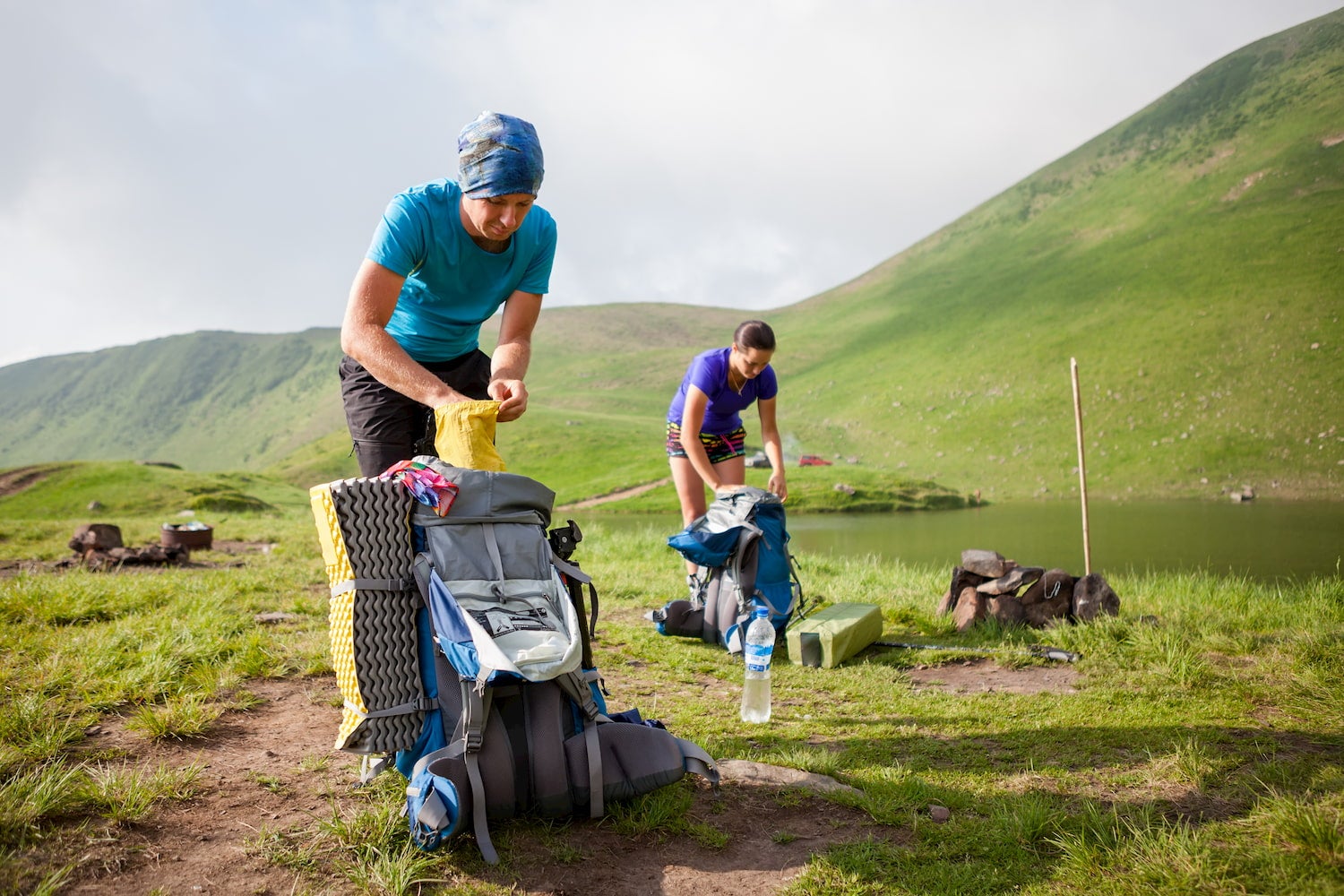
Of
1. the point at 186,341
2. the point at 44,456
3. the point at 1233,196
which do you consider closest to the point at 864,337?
the point at 1233,196

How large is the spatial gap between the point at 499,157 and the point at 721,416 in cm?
407

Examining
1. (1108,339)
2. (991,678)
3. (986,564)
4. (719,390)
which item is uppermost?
(1108,339)

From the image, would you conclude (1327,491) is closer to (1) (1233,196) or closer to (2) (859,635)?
(2) (859,635)

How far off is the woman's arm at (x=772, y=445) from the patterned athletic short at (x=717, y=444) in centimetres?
22

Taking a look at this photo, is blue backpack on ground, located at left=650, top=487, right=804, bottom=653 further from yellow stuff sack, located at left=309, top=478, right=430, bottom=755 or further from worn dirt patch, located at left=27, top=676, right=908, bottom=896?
yellow stuff sack, located at left=309, top=478, right=430, bottom=755

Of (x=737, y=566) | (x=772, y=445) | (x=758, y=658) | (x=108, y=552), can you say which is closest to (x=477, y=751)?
(x=758, y=658)

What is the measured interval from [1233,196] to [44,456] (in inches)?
5115

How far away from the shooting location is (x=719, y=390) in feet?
22.9

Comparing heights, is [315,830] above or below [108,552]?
below

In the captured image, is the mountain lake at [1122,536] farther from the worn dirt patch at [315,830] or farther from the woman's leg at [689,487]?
the worn dirt patch at [315,830]

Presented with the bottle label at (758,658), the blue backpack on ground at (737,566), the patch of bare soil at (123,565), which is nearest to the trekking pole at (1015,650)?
the blue backpack on ground at (737,566)

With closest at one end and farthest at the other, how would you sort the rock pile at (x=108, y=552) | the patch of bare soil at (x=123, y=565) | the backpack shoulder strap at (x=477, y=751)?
1. the backpack shoulder strap at (x=477, y=751)
2. the patch of bare soil at (x=123, y=565)
3. the rock pile at (x=108, y=552)

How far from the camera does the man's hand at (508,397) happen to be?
3396 millimetres

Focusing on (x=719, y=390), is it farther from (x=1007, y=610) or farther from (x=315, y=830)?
(x=315, y=830)
